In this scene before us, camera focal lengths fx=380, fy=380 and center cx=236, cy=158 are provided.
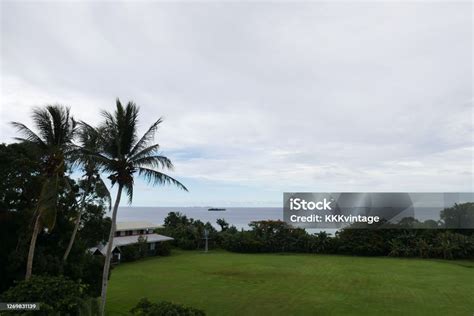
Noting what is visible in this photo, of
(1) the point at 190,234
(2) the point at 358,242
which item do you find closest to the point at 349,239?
(2) the point at 358,242

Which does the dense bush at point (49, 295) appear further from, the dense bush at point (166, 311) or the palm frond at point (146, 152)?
the palm frond at point (146, 152)

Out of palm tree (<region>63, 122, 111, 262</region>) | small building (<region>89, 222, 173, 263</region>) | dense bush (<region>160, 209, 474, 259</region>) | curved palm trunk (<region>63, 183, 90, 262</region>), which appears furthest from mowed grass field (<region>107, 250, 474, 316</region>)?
palm tree (<region>63, 122, 111, 262</region>)

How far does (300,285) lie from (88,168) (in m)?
14.4

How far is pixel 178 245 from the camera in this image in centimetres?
4225

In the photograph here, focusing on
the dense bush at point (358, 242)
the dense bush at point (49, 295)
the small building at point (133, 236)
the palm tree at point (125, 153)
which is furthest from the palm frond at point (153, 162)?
the dense bush at point (358, 242)

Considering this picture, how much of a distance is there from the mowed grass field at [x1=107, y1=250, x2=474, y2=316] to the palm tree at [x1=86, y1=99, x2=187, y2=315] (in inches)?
245

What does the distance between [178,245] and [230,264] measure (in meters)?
12.2

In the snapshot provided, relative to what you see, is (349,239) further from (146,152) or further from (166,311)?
(166,311)

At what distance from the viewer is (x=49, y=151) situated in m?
13.7

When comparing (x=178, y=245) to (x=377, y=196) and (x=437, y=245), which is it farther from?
(x=437, y=245)

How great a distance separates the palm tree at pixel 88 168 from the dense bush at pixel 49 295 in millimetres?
5621

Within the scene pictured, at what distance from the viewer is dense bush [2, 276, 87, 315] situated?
28.3 ft

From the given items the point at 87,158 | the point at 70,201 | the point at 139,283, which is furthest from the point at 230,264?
the point at 87,158

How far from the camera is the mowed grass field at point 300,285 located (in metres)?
17.5
